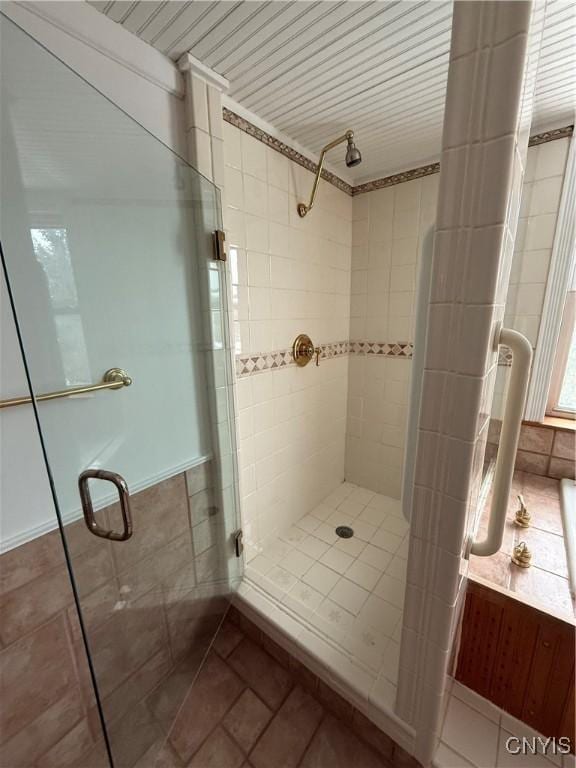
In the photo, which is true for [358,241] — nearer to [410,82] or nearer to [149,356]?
[410,82]

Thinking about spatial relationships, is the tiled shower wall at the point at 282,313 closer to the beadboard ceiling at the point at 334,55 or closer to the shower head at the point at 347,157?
the shower head at the point at 347,157

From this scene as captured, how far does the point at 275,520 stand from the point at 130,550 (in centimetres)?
87

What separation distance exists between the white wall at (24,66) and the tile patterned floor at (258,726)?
91cm

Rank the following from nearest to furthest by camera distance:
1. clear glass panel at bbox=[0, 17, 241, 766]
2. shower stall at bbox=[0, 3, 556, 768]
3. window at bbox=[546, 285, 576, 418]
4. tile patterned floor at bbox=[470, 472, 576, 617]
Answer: shower stall at bbox=[0, 3, 556, 768], clear glass panel at bbox=[0, 17, 241, 766], tile patterned floor at bbox=[470, 472, 576, 617], window at bbox=[546, 285, 576, 418]

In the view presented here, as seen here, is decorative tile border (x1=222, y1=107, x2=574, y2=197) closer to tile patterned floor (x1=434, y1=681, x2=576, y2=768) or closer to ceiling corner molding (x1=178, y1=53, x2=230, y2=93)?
ceiling corner molding (x1=178, y1=53, x2=230, y2=93)

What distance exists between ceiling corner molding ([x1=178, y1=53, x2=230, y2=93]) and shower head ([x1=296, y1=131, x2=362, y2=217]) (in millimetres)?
494

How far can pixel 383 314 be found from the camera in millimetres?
1920

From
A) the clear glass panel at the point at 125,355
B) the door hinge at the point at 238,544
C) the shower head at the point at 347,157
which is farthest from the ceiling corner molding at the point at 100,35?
the door hinge at the point at 238,544

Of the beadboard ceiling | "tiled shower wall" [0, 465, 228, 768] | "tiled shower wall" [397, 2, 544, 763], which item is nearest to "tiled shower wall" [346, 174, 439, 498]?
the beadboard ceiling

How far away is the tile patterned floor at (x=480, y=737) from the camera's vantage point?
892 millimetres

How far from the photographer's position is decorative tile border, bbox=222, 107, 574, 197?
1217mm

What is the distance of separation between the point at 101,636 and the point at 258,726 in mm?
672

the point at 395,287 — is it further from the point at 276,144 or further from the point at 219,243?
the point at 219,243

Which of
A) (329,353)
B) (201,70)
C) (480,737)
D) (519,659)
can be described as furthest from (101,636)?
(201,70)
